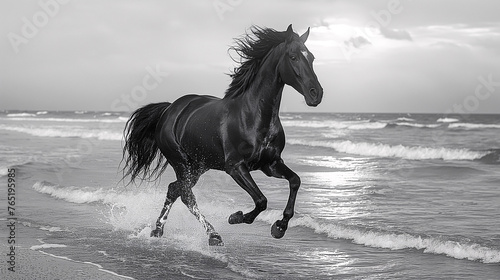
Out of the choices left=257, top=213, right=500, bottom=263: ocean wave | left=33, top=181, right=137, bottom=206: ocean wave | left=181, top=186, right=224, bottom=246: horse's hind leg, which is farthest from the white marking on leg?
left=33, top=181, right=137, bottom=206: ocean wave

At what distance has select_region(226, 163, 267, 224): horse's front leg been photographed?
587 centimetres

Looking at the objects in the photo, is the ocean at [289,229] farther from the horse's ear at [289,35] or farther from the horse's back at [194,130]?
the horse's ear at [289,35]

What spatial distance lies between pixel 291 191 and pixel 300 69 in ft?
3.82

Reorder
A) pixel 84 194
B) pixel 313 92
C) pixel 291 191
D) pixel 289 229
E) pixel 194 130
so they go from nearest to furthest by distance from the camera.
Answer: pixel 313 92 < pixel 291 191 < pixel 194 130 < pixel 289 229 < pixel 84 194

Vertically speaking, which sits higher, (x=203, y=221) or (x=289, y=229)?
(x=203, y=221)

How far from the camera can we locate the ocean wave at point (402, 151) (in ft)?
79.2

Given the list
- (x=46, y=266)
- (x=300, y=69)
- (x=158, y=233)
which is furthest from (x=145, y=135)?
(x=300, y=69)

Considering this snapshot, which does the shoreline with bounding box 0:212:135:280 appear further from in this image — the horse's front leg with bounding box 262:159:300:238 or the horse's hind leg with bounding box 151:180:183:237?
the horse's front leg with bounding box 262:159:300:238

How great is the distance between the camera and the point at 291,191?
598 centimetres

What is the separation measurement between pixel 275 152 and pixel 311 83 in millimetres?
884

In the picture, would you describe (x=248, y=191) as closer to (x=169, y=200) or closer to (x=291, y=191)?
(x=291, y=191)

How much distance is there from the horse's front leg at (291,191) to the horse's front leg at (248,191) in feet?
0.68

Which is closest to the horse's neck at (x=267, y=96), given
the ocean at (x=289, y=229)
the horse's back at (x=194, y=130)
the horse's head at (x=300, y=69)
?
the horse's head at (x=300, y=69)

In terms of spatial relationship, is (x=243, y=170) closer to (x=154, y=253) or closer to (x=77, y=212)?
(x=154, y=253)
